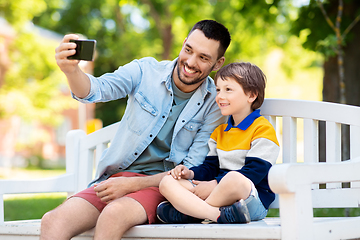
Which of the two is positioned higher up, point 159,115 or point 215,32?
point 215,32

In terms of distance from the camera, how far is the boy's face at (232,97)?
96.5 inches

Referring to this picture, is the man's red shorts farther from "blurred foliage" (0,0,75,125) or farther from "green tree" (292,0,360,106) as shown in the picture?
"blurred foliage" (0,0,75,125)

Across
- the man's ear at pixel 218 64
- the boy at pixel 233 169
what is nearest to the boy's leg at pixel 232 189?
the boy at pixel 233 169

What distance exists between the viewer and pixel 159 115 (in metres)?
2.68

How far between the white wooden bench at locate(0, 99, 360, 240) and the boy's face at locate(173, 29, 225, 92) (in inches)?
18.7

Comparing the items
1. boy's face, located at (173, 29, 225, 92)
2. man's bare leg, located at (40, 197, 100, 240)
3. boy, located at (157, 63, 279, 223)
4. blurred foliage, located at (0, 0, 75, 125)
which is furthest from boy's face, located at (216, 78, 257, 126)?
blurred foliage, located at (0, 0, 75, 125)

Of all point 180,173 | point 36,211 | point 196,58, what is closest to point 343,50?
point 196,58

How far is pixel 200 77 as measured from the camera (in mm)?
2670

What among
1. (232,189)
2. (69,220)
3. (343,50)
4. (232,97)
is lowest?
(69,220)

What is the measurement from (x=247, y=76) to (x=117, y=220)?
3.61 ft

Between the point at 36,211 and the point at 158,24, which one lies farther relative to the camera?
the point at 158,24

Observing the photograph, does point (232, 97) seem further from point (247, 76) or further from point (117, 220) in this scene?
point (117, 220)

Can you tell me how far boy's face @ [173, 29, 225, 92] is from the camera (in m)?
2.61

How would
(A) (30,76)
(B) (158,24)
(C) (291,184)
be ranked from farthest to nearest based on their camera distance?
(B) (158,24) < (A) (30,76) < (C) (291,184)
